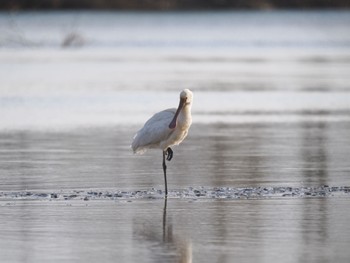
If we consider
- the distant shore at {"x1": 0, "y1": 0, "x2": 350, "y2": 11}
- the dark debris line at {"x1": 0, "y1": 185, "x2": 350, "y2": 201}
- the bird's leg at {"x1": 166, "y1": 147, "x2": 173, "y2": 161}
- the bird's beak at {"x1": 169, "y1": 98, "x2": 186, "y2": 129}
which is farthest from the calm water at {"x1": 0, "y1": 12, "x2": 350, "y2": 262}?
the distant shore at {"x1": 0, "y1": 0, "x2": 350, "y2": 11}

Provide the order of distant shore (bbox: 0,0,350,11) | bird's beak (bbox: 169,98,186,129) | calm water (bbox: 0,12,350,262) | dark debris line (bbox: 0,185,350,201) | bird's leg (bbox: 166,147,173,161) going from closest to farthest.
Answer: calm water (bbox: 0,12,350,262)
dark debris line (bbox: 0,185,350,201)
bird's beak (bbox: 169,98,186,129)
bird's leg (bbox: 166,147,173,161)
distant shore (bbox: 0,0,350,11)

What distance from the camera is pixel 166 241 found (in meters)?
11.6

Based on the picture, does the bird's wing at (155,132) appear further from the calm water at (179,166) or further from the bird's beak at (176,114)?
the calm water at (179,166)

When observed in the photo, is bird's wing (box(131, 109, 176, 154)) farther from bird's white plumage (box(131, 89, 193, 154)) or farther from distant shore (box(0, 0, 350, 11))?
distant shore (box(0, 0, 350, 11))

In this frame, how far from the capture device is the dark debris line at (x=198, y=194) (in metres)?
14.3

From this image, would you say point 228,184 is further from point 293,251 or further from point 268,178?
point 293,251

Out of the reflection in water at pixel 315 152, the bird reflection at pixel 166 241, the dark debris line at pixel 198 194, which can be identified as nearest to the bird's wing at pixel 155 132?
the dark debris line at pixel 198 194

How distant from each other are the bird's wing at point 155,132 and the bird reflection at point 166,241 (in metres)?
2.54

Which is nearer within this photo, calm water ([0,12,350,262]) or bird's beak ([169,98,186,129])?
calm water ([0,12,350,262])

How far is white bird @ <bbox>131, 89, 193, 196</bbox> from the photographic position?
→ 50.5 feet

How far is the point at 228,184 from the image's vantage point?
15320 millimetres

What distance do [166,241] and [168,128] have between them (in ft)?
12.9

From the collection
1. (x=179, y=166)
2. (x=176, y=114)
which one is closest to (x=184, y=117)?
(x=176, y=114)

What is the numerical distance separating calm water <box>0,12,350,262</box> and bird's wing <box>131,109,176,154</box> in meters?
0.45
